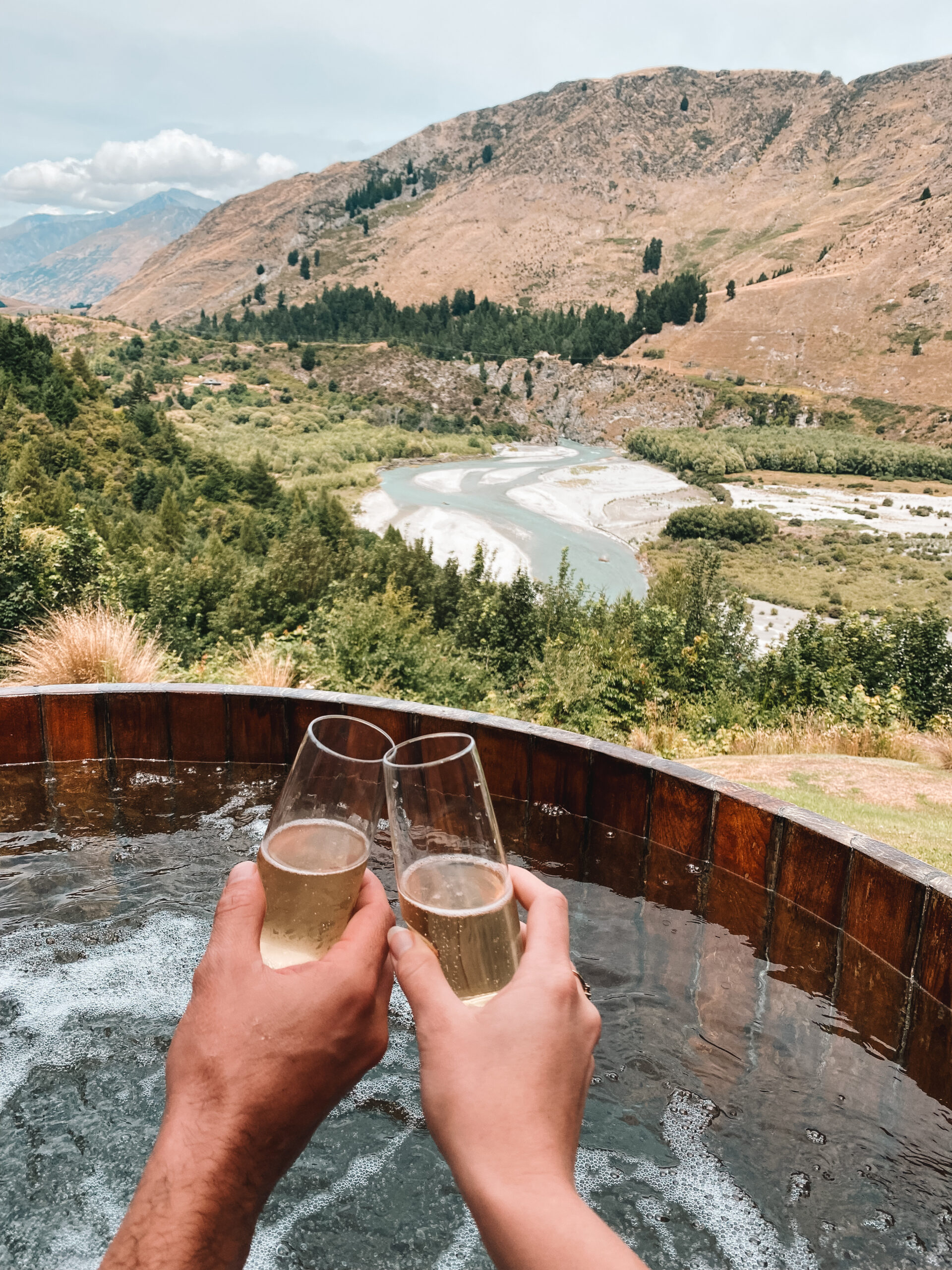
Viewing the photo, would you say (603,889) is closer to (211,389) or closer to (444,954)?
(444,954)

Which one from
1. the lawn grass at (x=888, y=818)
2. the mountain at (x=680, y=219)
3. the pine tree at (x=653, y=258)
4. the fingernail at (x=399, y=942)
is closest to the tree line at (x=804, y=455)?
the mountain at (x=680, y=219)

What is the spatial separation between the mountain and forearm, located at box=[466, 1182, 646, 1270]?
280 ft

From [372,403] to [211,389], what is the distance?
16.1m

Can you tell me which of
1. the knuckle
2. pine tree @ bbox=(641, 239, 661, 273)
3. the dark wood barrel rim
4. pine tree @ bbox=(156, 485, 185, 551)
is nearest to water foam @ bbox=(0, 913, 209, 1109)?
the dark wood barrel rim

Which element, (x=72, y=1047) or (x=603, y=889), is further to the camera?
(x=603, y=889)

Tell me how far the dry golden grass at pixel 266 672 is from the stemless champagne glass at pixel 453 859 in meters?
3.98

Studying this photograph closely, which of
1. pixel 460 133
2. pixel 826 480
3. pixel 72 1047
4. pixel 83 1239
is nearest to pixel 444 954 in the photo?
pixel 83 1239

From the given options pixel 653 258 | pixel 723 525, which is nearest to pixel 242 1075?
pixel 723 525

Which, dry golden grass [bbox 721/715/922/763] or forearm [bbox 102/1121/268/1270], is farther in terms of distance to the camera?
dry golden grass [bbox 721/715/922/763]

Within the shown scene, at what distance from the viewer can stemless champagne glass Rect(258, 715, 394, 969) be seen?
77cm

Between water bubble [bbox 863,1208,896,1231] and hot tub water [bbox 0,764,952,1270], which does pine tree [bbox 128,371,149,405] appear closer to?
hot tub water [bbox 0,764,952,1270]

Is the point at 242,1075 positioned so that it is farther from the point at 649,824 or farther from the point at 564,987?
the point at 649,824

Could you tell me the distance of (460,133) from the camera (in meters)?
175

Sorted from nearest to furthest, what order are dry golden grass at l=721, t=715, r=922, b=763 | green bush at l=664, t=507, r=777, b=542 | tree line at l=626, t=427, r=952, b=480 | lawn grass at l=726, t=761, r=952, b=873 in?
lawn grass at l=726, t=761, r=952, b=873
dry golden grass at l=721, t=715, r=922, b=763
green bush at l=664, t=507, r=777, b=542
tree line at l=626, t=427, r=952, b=480
